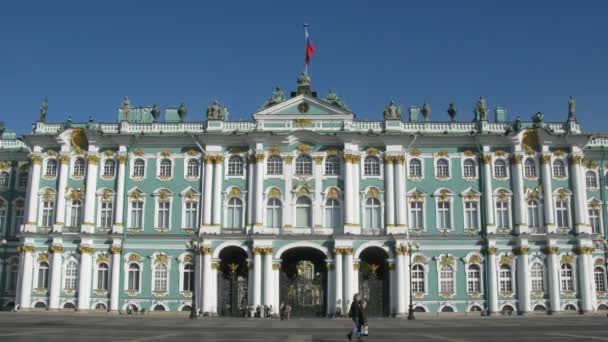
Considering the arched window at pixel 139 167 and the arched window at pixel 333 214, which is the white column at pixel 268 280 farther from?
the arched window at pixel 139 167

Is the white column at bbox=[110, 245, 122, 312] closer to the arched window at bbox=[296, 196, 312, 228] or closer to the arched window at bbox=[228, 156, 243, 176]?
the arched window at bbox=[228, 156, 243, 176]

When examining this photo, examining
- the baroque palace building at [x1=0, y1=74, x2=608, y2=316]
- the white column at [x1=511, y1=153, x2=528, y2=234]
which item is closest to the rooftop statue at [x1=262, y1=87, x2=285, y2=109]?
the baroque palace building at [x1=0, y1=74, x2=608, y2=316]

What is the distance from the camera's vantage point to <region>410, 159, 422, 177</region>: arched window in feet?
Answer: 197

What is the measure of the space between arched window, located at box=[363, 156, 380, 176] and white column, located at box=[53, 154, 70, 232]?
87.1 ft

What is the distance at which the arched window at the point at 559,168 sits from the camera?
5997cm

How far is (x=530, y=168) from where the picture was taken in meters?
60.0

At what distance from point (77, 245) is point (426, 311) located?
100 ft

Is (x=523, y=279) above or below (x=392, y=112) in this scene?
below

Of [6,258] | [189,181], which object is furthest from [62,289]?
[189,181]

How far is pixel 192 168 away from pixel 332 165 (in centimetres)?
1250

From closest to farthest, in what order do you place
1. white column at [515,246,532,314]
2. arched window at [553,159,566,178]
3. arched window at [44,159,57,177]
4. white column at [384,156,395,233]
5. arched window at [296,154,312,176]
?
white column at [515,246,532,314]
white column at [384,156,395,233]
arched window at [296,154,312,176]
arched window at [553,159,566,178]
arched window at [44,159,57,177]

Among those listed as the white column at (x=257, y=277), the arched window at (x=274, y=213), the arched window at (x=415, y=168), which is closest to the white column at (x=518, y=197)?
the arched window at (x=415, y=168)

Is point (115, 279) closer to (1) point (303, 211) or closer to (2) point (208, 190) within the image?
(2) point (208, 190)

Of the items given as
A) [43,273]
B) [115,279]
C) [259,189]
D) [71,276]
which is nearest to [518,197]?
[259,189]
